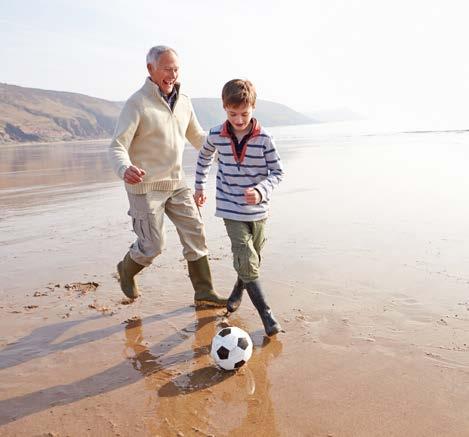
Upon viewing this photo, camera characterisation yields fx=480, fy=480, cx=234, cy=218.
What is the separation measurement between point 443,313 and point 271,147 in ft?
6.45

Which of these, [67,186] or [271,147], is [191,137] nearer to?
[271,147]

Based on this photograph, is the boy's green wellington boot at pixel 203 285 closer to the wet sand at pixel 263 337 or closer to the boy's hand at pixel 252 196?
the wet sand at pixel 263 337

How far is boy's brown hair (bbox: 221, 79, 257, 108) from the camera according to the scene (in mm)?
3547

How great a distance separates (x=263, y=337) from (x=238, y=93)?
1882 millimetres

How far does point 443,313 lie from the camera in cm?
394

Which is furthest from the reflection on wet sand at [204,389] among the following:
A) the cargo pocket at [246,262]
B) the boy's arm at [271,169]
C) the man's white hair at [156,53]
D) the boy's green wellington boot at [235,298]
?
the man's white hair at [156,53]

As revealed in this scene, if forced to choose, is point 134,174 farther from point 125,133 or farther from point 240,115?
point 240,115

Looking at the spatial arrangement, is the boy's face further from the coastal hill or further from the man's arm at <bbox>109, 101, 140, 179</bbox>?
the coastal hill

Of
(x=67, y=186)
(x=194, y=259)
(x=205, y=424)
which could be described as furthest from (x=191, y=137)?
(x=67, y=186)

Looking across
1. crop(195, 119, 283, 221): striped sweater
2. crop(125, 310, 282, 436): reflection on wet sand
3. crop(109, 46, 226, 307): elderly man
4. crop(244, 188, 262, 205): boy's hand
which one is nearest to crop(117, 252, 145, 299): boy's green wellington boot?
crop(109, 46, 226, 307): elderly man

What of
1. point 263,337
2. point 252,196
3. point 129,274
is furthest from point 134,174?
point 263,337

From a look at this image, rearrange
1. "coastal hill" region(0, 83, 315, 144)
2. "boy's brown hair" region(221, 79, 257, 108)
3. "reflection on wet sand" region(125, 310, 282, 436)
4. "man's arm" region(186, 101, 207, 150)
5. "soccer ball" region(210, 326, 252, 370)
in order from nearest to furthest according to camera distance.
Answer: "reflection on wet sand" region(125, 310, 282, 436) < "soccer ball" region(210, 326, 252, 370) < "boy's brown hair" region(221, 79, 257, 108) < "man's arm" region(186, 101, 207, 150) < "coastal hill" region(0, 83, 315, 144)

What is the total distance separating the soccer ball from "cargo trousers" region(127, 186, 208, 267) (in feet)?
Answer: 4.03

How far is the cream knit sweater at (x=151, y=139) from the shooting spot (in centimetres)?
399
